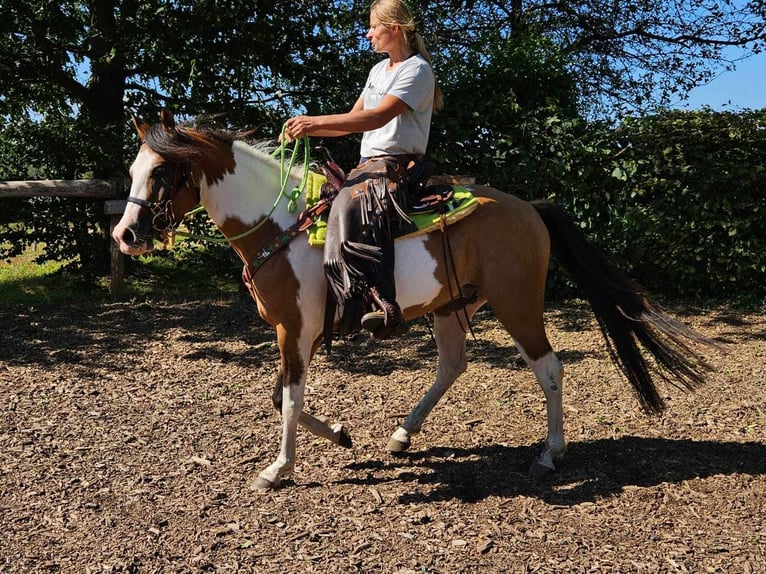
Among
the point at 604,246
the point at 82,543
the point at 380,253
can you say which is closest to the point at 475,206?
the point at 380,253

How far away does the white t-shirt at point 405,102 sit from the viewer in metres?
3.38

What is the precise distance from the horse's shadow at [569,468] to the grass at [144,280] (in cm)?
556

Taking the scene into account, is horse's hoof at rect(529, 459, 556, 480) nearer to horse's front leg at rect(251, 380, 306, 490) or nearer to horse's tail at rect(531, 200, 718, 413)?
horse's tail at rect(531, 200, 718, 413)

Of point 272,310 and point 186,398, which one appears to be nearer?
point 272,310

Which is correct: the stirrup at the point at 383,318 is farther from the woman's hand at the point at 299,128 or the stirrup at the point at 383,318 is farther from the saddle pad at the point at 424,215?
the woman's hand at the point at 299,128

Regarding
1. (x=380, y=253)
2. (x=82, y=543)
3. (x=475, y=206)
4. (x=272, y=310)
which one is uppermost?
(x=475, y=206)

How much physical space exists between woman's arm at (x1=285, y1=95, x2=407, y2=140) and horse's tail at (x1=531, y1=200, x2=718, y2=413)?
1.21 metres

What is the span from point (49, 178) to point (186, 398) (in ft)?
16.3

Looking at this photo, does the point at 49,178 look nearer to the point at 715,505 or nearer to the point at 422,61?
the point at 422,61

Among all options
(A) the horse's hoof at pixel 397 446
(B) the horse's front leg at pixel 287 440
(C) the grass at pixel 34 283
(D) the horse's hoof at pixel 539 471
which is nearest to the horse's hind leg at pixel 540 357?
(D) the horse's hoof at pixel 539 471

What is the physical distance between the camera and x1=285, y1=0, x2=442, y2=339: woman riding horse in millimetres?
3393

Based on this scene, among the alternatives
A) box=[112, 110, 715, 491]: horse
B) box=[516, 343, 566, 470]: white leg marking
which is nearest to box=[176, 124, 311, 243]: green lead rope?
box=[112, 110, 715, 491]: horse

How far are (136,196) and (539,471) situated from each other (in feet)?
8.59

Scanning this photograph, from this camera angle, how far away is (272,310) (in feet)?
11.8
